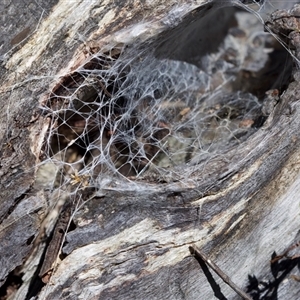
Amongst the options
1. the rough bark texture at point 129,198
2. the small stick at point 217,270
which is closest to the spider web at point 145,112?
the rough bark texture at point 129,198

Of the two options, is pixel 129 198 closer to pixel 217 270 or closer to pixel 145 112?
pixel 217 270

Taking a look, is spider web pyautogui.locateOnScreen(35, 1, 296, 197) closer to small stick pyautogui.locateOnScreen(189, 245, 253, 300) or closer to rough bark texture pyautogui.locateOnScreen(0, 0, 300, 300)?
rough bark texture pyautogui.locateOnScreen(0, 0, 300, 300)

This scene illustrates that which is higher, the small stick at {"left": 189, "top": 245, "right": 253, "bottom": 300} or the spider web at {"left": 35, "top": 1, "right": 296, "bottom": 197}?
the spider web at {"left": 35, "top": 1, "right": 296, "bottom": 197}

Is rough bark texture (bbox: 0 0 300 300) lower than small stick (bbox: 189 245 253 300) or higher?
higher

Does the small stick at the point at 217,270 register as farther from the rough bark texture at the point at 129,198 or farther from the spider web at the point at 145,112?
the spider web at the point at 145,112

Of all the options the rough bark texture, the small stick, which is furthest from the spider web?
the small stick

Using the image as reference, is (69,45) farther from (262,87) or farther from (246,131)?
(262,87)
